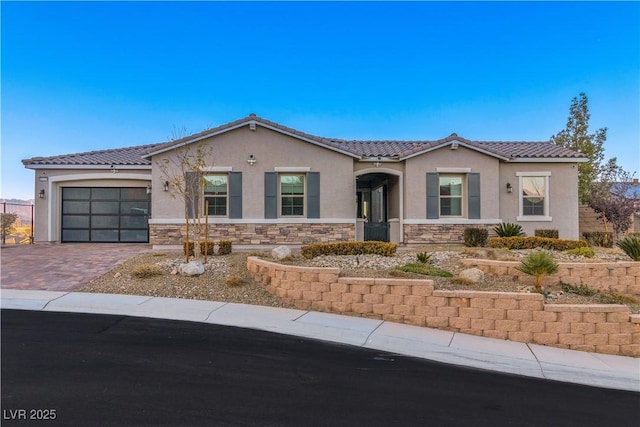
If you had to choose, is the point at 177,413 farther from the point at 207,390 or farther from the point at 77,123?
the point at 77,123

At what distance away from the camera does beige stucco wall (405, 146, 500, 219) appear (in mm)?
14961

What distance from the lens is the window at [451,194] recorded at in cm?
1522

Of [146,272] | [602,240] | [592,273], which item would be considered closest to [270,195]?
[146,272]

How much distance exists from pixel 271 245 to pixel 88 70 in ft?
36.5

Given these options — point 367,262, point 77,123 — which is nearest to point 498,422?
point 367,262

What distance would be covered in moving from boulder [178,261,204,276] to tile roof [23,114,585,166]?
5962 millimetres

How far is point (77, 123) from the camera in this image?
20016 mm

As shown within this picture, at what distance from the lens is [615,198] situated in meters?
19.9

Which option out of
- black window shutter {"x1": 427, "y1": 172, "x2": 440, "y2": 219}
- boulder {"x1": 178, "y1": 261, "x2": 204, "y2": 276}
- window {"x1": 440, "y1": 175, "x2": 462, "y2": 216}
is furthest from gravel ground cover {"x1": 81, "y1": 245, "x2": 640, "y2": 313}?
window {"x1": 440, "y1": 175, "x2": 462, "y2": 216}

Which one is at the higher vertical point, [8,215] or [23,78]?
[23,78]

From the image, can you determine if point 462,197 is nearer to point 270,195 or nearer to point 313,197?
point 313,197

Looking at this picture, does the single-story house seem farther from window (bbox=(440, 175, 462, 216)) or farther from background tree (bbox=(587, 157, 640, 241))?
background tree (bbox=(587, 157, 640, 241))

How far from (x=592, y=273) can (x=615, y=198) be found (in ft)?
44.8

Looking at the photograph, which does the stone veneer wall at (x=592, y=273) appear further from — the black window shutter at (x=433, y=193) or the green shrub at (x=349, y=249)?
the black window shutter at (x=433, y=193)
